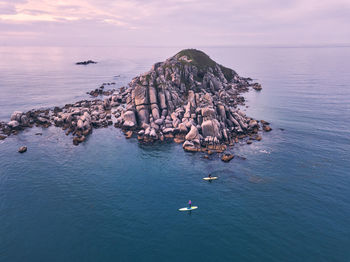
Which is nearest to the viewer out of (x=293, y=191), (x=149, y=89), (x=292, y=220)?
(x=292, y=220)

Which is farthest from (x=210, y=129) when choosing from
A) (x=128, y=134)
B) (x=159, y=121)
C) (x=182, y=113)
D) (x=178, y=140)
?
(x=128, y=134)

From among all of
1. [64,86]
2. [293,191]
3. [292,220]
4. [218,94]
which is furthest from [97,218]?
[64,86]

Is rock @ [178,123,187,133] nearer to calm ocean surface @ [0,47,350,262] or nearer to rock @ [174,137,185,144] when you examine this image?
rock @ [174,137,185,144]

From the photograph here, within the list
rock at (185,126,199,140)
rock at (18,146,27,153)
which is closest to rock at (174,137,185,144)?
rock at (185,126,199,140)

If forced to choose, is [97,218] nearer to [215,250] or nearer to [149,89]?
[215,250]

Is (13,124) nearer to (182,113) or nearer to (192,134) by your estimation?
(182,113)
